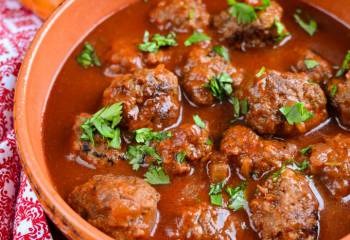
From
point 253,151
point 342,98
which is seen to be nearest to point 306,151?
point 253,151

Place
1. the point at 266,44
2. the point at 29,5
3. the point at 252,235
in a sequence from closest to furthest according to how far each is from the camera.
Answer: the point at 252,235 < the point at 266,44 < the point at 29,5

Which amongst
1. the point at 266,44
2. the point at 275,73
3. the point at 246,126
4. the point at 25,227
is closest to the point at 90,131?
the point at 25,227

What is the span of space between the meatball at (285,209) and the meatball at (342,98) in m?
0.76

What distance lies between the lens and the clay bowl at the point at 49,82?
11.5ft

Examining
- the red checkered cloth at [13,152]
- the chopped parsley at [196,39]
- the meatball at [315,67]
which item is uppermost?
the chopped parsley at [196,39]

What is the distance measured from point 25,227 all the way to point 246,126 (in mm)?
1867

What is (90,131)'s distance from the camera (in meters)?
4.05

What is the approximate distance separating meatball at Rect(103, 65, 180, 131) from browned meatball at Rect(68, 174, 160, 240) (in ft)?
1.90

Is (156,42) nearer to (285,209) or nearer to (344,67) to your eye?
(344,67)

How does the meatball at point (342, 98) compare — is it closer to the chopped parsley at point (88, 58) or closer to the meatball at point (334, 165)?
the meatball at point (334, 165)

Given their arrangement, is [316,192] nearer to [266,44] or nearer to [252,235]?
[252,235]

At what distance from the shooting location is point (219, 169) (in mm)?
3982

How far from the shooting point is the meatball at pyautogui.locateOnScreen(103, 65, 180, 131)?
4.14 metres

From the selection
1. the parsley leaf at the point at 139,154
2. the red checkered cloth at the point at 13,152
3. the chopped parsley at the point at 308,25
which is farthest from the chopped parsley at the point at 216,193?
the chopped parsley at the point at 308,25
